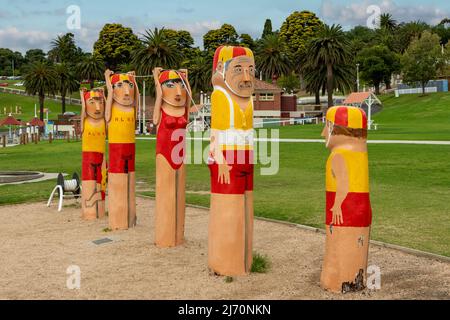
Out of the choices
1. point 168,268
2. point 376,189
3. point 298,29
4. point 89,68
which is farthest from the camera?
point 298,29

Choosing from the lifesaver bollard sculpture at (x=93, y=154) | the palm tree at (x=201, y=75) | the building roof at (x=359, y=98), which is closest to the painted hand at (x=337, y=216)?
the lifesaver bollard sculpture at (x=93, y=154)

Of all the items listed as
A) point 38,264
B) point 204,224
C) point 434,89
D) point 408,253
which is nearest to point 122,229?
point 204,224

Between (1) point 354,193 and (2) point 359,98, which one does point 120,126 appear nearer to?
(1) point 354,193

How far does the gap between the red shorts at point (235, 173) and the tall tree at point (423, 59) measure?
64744 millimetres

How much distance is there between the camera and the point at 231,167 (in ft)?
24.0

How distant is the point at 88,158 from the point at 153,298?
650 centimetres

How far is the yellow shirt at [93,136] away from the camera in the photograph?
12.2m

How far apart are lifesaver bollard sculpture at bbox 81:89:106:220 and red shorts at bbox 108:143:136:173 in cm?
165

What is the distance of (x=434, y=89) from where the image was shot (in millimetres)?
77938

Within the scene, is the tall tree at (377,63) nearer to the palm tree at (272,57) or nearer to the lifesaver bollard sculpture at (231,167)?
the palm tree at (272,57)

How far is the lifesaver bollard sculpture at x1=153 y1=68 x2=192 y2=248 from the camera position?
923cm

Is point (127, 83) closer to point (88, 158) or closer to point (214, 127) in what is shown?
point (88, 158)

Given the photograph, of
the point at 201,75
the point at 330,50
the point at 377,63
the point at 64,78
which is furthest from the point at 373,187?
the point at 377,63

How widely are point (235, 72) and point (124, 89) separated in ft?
13.4
